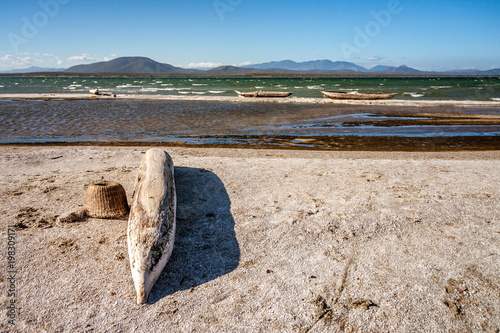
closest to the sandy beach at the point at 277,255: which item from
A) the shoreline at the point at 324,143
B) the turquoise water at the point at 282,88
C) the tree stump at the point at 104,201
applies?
the tree stump at the point at 104,201

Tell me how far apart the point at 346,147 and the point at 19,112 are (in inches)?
732

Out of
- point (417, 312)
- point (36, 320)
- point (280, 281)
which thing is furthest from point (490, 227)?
point (36, 320)

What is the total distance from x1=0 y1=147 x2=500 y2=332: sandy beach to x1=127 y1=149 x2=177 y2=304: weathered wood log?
18 centimetres

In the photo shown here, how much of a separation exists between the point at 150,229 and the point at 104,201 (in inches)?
63.0

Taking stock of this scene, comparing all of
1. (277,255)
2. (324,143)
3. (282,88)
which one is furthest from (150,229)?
(282,88)

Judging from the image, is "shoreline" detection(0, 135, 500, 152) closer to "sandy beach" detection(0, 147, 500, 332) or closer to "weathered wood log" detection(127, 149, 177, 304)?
"sandy beach" detection(0, 147, 500, 332)

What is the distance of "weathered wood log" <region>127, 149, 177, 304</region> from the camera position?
3.68 m

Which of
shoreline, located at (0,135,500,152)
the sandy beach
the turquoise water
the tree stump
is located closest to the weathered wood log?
the sandy beach

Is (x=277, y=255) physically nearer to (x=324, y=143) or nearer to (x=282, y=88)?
→ (x=324, y=143)

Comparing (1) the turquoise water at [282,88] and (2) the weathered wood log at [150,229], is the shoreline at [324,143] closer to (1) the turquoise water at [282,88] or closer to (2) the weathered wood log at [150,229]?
(2) the weathered wood log at [150,229]

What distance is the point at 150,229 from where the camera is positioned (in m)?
4.10

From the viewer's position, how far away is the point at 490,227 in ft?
16.6

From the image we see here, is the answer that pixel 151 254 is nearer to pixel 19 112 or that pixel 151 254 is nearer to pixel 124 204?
pixel 124 204

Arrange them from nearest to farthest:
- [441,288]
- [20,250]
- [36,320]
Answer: [36,320], [441,288], [20,250]
